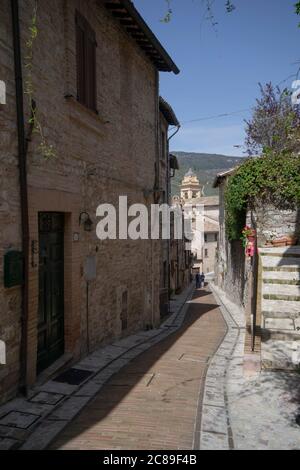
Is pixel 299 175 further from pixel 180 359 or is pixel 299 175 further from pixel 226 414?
pixel 226 414

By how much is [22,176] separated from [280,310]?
5.58 meters

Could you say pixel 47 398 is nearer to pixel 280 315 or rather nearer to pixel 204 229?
Result: pixel 280 315

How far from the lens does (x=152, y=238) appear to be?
13961 millimetres

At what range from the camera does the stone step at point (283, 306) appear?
27.9ft

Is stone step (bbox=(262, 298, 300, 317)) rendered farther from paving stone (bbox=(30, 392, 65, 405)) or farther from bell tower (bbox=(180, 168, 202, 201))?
bell tower (bbox=(180, 168, 202, 201))

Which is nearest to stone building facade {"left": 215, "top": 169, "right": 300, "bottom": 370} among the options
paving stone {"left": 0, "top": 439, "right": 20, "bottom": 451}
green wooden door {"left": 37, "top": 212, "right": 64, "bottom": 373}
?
green wooden door {"left": 37, "top": 212, "right": 64, "bottom": 373}

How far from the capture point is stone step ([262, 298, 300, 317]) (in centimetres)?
850

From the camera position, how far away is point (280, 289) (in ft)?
31.0

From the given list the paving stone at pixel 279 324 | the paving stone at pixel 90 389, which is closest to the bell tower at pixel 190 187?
the paving stone at pixel 279 324

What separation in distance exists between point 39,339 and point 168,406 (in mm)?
2328

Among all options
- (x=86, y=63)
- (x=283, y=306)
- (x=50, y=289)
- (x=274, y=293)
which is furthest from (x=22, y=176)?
(x=274, y=293)

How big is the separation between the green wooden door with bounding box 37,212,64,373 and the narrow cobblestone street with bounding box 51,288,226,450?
3.75 feet

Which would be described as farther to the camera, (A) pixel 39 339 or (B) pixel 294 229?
(B) pixel 294 229
